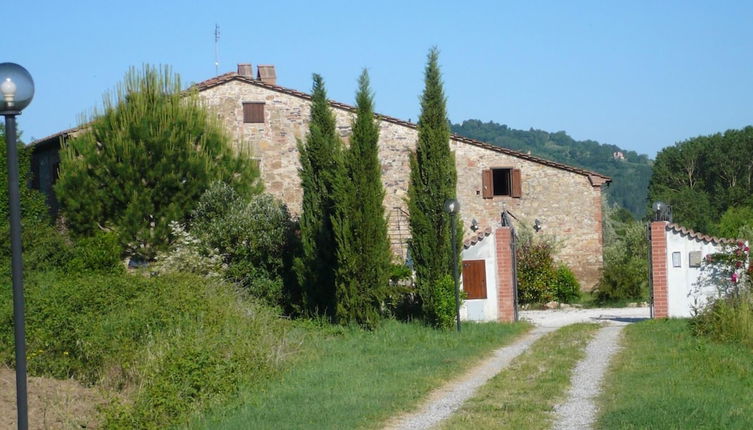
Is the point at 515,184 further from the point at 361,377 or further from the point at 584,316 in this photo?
the point at 361,377

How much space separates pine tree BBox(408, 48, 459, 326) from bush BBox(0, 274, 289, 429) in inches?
139

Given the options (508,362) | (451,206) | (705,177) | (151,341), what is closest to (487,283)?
(451,206)

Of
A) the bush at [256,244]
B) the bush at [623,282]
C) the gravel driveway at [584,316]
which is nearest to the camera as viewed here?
the bush at [256,244]

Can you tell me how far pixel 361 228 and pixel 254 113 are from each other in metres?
12.5

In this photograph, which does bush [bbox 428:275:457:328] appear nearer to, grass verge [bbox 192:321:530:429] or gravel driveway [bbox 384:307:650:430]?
grass verge [bbox 192:321:530:429]

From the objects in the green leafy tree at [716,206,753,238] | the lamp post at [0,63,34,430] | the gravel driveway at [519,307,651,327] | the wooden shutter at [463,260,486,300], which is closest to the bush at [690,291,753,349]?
the gravel driveway at [519,307,651,327]

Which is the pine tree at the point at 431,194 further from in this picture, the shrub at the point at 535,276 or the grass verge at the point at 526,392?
the shrub at the point at 535,276

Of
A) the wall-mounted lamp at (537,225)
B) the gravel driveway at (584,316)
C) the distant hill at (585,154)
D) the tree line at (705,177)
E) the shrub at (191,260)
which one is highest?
the distant hill at (585,154)

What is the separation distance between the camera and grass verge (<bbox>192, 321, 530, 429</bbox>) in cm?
1016

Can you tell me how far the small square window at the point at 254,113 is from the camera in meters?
30.2

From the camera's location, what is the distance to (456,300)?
18.6 m

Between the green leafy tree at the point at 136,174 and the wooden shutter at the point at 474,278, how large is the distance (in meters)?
7.11

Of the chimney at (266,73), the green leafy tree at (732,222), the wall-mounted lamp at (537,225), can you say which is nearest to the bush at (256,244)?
the wall-mounted lamp at (537,225)

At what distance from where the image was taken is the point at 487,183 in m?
31.6
